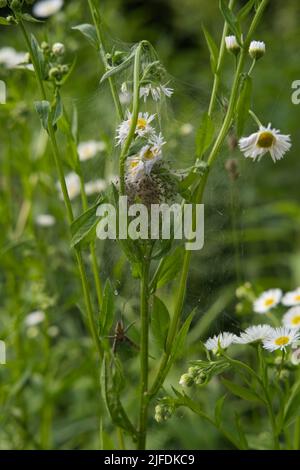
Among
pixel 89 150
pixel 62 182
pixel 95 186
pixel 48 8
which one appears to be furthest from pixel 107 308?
pixel 48 8

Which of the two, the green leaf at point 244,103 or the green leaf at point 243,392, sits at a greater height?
the green leaf at point 244,103

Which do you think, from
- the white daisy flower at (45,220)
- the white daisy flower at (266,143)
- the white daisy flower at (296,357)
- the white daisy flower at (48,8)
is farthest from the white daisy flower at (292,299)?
the white daisy flower at (48,8)

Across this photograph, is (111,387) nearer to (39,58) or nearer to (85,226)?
(85,226)

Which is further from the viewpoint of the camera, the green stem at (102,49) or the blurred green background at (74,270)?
the blurred green background at (74,270)

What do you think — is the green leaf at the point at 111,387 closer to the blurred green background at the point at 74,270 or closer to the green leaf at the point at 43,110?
the blurred green background at the point at 74,270

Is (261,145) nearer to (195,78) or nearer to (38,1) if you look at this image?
(38,1)

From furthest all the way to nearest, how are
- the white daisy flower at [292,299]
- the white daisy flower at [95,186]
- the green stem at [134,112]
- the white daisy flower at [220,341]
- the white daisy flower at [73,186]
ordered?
the white daisy flower at [73,186]
the white daisy flower at [95,186]
the white daisy flower at [292,299]
the white daisy flower at [220,341]
the green stem at [134,112]

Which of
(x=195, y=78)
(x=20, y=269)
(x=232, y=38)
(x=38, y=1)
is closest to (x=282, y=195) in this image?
(x=195, y=78)

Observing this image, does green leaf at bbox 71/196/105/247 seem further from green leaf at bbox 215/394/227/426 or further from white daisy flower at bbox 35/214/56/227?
white daisy flower at bbox 35/214/56/227
